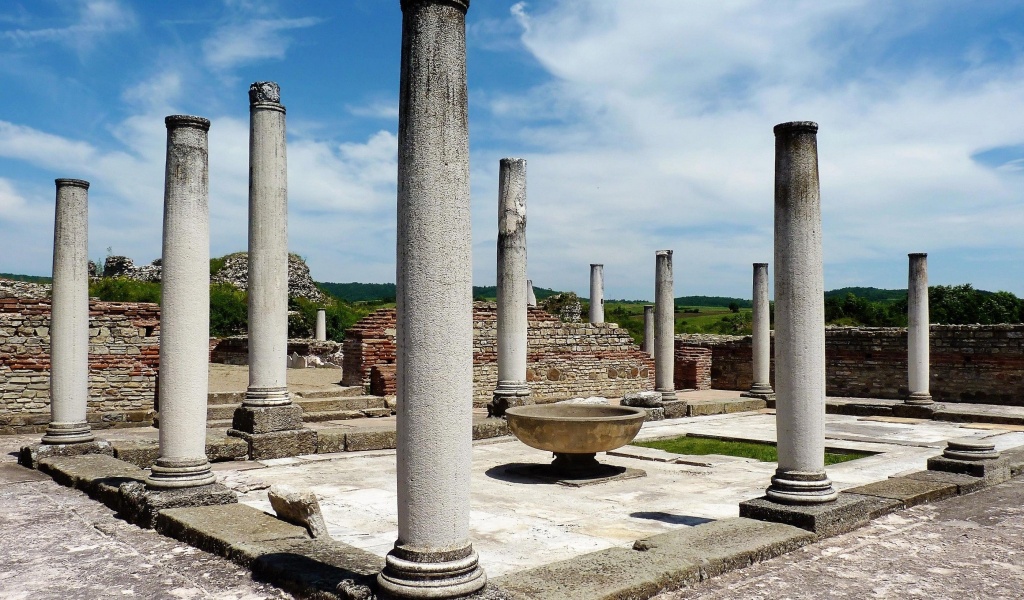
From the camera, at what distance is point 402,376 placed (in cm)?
392

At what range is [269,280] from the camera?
9.86 m

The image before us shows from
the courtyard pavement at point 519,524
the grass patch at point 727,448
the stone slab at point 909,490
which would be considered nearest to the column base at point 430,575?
the courtyard pavement at point 519,524

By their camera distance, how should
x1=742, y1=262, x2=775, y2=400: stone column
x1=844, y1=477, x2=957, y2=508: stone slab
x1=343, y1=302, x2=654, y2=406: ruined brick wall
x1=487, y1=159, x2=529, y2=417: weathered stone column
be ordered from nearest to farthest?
x1=844, y1=477, x2=957, y2=508: stone slab < x1=487, y1=159, x2=529, y2=417: weathered stone column < x1=343, y1=302, x2=654, y2=406: ruined brick wall < x1=742, y1=262, x2=775, y2=400: stone column

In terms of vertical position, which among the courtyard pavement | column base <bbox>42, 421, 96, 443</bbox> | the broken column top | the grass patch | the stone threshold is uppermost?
the broken column top

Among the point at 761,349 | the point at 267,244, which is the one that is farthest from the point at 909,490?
the point at 761,349

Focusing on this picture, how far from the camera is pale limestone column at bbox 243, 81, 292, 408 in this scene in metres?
9.81

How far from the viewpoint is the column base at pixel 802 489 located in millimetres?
5848

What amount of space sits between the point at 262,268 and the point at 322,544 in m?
5.56

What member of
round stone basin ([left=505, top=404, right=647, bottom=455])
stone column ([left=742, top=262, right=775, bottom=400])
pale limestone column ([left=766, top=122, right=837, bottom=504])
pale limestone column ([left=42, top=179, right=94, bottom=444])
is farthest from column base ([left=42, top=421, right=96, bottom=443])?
stone column ([left=742, top=262, right=775, bottom=400])

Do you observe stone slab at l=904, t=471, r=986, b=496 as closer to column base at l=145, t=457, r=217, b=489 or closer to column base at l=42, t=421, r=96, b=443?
column base at l=145, t=457, r=217, b=489

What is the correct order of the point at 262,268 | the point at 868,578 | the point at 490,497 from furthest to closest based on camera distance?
the point at 262,268 < the point at 490,497 < the point at 868,578

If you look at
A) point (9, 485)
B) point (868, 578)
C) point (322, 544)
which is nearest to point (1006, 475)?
point (868, 578)

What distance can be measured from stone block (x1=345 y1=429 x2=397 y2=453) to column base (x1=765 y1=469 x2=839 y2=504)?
5.89 metres

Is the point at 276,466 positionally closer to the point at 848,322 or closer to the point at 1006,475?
the point at 1006,475
